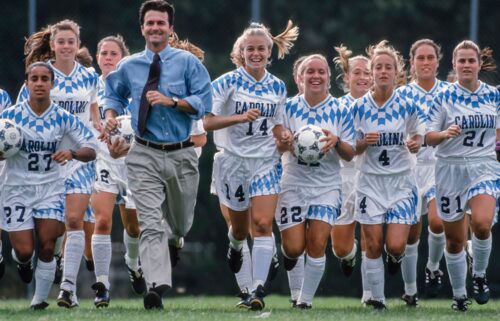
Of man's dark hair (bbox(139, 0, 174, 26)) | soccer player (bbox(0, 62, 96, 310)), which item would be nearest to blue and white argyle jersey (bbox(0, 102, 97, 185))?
soccer player (bbox(0, 62, 96, 310))

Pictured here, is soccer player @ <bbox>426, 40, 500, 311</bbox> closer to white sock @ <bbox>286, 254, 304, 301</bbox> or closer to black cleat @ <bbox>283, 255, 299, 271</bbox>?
black cleat @ <bbox>283, 255, 299, 271</bbox>

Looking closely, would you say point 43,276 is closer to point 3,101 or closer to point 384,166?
point 3,101

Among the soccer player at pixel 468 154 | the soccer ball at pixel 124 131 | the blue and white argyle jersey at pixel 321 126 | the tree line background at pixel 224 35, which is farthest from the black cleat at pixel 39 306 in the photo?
the tree line background at pixel 224 35

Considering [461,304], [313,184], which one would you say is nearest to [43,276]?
[313,184]

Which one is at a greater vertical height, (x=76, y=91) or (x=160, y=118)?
(x=76, y=91)

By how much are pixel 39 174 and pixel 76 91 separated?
1440mm

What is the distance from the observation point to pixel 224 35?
20.2m

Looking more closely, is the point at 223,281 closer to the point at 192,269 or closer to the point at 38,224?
the point at 192,269

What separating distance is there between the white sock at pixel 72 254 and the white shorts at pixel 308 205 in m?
1.59

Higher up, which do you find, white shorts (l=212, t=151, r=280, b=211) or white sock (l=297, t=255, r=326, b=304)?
white shorts (l=212, t=151, r=280, b=211)

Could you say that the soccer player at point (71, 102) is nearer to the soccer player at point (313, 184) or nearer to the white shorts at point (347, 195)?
the soccer player at point (313, 184)

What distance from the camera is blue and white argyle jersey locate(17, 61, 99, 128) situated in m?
11.8

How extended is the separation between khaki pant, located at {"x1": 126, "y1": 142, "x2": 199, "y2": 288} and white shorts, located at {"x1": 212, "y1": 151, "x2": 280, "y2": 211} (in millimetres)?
801

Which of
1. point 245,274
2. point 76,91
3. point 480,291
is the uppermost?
point 76,91
